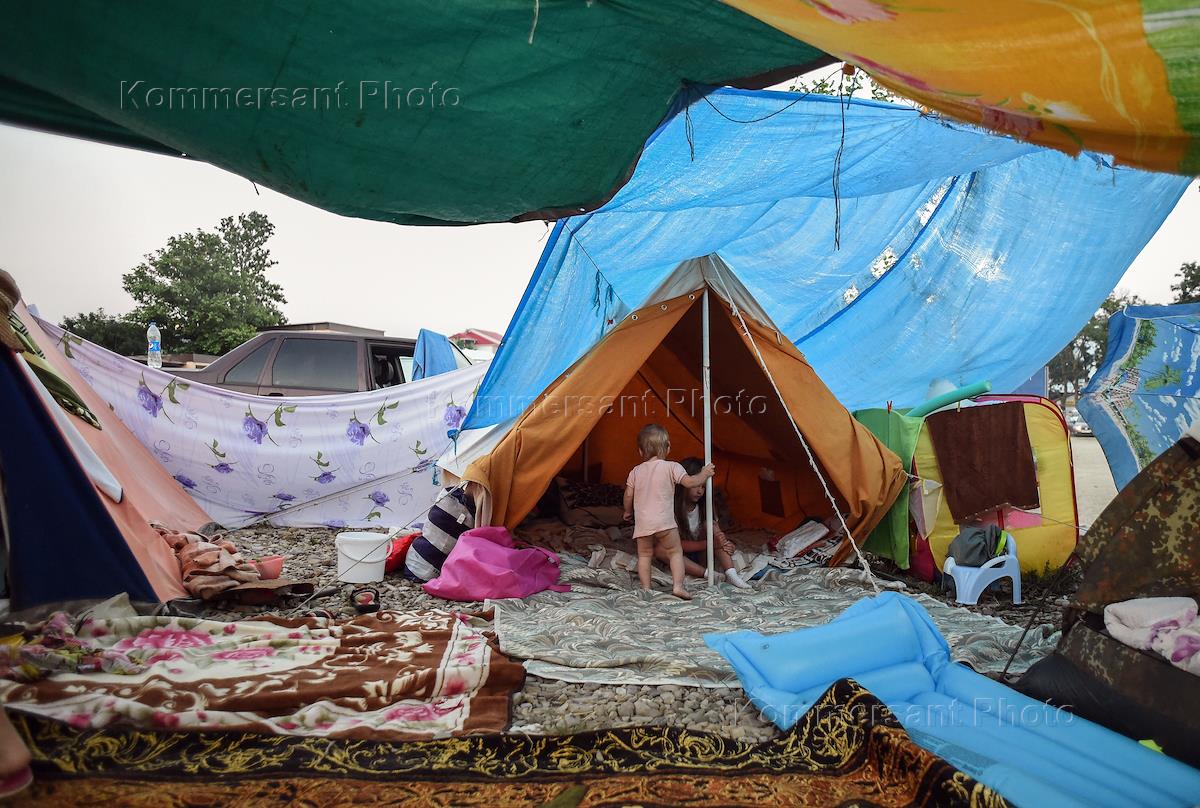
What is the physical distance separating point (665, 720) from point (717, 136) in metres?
2.57

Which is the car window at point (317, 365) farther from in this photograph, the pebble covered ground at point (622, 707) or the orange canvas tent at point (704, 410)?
the pebble covered ground at point (622, 707)

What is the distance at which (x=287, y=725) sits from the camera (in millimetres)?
2215

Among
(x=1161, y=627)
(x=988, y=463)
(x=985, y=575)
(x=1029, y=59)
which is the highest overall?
(x=1029, y=59)

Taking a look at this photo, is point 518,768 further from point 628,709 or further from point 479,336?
point 479,336

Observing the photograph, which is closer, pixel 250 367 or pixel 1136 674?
pixel 1136 674

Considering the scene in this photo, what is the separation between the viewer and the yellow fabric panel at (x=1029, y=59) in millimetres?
1478

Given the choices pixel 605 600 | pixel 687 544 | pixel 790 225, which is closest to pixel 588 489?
pixel 687 544

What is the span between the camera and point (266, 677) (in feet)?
8.27

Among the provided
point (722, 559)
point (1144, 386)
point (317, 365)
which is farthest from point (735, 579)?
point (317, 365)

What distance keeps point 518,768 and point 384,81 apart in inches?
82.5

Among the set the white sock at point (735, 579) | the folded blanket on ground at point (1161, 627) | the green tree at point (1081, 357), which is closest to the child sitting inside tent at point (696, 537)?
the white sock at point (735, 579)

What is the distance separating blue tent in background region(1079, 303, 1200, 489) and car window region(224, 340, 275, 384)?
279 inches

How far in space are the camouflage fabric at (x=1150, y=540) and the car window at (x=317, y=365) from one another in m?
5.96

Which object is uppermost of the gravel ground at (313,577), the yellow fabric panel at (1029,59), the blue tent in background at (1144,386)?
the yellow fabric panel at (1029,59)
